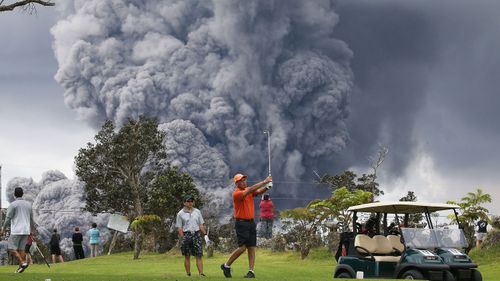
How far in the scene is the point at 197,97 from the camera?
515ft

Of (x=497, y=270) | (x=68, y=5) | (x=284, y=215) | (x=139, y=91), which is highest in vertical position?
(x=68, y=5)

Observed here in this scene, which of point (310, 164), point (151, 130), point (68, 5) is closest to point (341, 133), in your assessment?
→ point (310, 164)

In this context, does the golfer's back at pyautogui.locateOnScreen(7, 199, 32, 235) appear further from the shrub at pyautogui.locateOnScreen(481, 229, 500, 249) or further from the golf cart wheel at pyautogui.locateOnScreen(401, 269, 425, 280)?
the shrub at pyautogui.locateOnScreen(481, 229, 500, 249)

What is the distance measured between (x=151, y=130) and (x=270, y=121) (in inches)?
4139

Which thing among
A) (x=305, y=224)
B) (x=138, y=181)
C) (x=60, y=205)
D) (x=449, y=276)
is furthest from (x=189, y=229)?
(x=60, y=205)

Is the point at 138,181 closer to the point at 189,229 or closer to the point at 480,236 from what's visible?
the point at 480,236

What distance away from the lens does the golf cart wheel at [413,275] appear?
14.8m

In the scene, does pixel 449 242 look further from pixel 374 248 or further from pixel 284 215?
pixel 284 215

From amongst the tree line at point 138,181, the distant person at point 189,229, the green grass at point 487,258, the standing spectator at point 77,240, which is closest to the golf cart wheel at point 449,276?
the distant person at point 189,229

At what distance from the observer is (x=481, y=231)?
31.3 metres

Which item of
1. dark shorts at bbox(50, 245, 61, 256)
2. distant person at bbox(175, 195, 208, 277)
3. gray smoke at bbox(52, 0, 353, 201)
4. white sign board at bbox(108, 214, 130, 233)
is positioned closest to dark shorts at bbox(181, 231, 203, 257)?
distant person at bbox(175, 195, 208, 277)

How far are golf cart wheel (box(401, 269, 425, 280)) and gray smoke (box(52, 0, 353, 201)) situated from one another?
13447 centimetres

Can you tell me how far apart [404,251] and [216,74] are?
141 metres

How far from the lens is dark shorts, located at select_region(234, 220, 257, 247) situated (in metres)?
15.2
